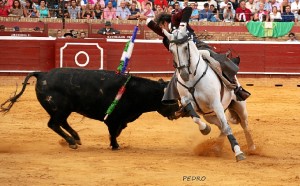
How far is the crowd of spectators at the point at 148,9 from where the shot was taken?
1998 centimetres

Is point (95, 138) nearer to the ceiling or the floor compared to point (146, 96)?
nearer to the floor

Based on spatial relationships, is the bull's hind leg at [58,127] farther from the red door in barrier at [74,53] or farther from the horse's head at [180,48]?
the red door in barrier at [74,53]

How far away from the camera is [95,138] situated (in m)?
11.3

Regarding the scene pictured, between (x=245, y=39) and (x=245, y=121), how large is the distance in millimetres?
11120

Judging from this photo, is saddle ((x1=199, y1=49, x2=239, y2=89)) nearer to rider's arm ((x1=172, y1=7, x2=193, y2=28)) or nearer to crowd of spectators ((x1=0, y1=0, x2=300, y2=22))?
rider's arm ((x1=172, y1=7, x2=193, y2=28))

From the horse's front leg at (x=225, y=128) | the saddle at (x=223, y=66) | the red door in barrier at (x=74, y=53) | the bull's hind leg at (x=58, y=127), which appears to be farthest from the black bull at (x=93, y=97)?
the red door in barrier at (x=74, y=53)

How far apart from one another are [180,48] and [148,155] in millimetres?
1670

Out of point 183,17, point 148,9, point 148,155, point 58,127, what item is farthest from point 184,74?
point 148,9

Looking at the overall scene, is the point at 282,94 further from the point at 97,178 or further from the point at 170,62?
the point at 97,178

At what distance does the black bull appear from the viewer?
9789 mm

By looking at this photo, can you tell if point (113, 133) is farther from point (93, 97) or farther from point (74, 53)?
point (74, 53)

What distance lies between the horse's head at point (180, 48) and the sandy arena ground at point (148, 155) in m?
1.08

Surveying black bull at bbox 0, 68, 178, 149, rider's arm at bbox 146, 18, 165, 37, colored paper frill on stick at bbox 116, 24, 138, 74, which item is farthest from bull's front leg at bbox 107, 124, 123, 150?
rider's arm at bbox 146, 18, 165, 37

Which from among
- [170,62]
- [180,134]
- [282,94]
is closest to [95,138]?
[180,134]
